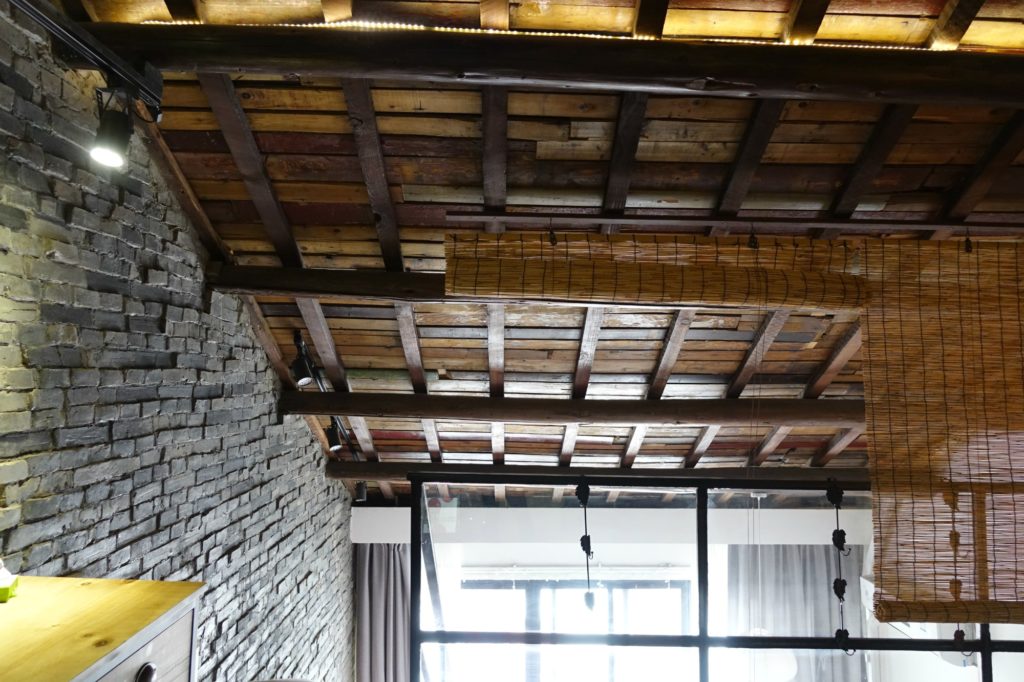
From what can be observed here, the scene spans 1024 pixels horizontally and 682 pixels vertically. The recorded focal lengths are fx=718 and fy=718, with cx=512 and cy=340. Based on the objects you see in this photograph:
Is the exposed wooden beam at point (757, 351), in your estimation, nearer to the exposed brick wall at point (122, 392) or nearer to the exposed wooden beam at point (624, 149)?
the exposed wooden beam at point (624, 149)

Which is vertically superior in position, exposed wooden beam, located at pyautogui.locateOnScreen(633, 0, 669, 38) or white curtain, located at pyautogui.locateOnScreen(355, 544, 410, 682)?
exposed wooden beam, located at pyautogui.locateOnScreen(633, 0, 669, 38)

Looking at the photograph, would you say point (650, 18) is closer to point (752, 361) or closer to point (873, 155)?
point (873, 155)

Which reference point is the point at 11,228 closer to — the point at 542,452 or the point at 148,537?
the point at 148,537

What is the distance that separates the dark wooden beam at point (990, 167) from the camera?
11.0ft

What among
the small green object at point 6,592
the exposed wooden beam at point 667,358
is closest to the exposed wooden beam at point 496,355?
the exposed wooden beam at point 667,358

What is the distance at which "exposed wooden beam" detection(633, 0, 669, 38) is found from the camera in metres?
2.72

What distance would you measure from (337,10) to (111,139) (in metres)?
0.96

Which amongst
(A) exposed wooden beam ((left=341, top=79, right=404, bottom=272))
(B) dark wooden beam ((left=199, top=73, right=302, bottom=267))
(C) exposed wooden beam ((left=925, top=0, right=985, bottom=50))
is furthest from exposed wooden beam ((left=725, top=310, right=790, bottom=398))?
(B) dark wooden beam ((left=199, top=73, right=302, bottom=267))

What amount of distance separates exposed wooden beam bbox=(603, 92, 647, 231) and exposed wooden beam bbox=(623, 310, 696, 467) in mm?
1065

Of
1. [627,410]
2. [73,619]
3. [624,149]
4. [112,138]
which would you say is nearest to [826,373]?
[627,410]

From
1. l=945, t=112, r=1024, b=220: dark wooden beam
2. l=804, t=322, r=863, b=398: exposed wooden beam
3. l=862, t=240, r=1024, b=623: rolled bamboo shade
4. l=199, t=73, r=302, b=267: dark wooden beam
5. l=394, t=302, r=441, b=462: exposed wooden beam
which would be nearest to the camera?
l=199, t=73, r=302, b=267: dark wooden beam

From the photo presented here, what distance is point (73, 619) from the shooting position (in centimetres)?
170

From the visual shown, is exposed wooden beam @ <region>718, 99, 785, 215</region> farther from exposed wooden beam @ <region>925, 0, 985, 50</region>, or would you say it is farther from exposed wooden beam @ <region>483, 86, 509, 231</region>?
exposed wooden beam @ <region>483, 86, 509, 231</region>

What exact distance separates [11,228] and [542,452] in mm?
4528
